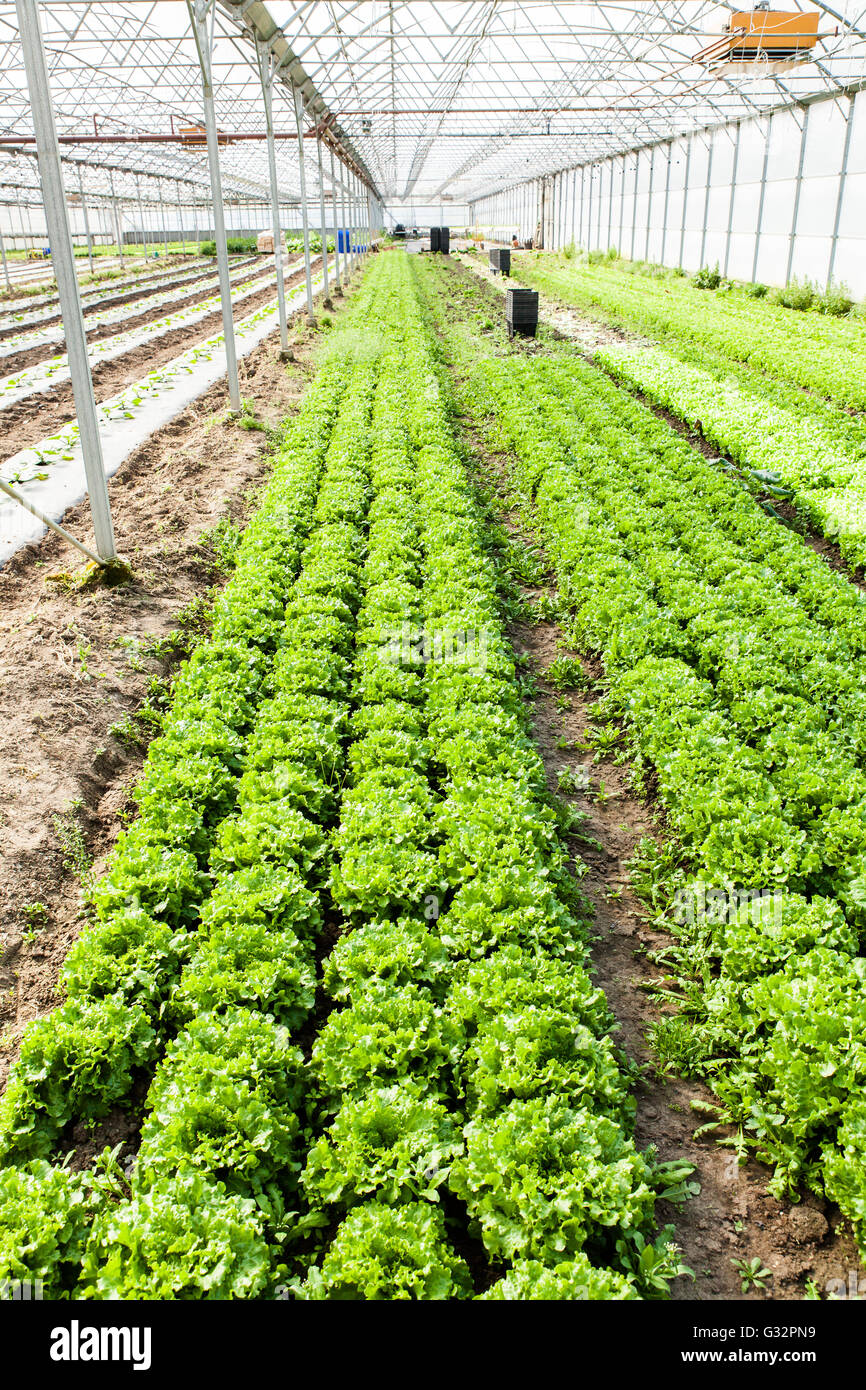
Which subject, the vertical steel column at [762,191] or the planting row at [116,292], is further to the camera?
the planting row at [116,292]

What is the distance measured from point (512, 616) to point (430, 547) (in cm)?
133

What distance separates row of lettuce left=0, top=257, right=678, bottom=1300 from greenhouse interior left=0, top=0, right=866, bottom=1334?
3 cm

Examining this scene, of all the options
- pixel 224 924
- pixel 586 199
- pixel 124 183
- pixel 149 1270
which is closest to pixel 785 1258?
pixel 149 1270

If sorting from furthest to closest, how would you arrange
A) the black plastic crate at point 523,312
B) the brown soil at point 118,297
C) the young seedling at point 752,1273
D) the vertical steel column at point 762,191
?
the brown soil at point 118,297 → the vertical steel column at point 762,191 → the black plastic crate at point 523,312 → the young seedling at point 752,1273

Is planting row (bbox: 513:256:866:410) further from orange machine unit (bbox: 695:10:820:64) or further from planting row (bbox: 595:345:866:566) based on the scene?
orange machine unit (bbox: 695:10:820:64)

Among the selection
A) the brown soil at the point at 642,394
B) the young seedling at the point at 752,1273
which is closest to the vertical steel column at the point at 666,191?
the brown soil at the point at 642,394

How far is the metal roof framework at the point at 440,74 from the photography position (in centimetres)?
2077

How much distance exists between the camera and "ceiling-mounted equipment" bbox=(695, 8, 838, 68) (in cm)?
2073

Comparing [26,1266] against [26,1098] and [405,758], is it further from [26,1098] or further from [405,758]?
[405,758]

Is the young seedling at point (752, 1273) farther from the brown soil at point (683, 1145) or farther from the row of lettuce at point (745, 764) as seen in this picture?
the row of lettuce at point (745, 764)

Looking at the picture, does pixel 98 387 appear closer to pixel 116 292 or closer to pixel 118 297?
pixel 118 297

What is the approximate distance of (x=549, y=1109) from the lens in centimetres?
443

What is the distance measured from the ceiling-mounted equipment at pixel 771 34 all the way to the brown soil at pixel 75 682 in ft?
52.6

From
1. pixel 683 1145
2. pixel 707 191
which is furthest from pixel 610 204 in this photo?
pixel 683 1145
